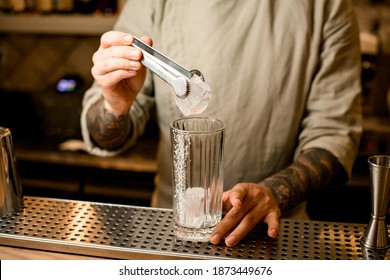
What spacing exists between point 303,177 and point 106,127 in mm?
534

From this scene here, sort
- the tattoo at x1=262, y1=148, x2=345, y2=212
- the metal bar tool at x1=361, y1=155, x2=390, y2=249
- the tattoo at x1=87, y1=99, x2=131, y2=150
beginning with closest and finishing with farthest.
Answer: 1. the metal bar tool at x1=361, y1=155, x2=390, y2=249
2. the tattoo at x1=262, y1=148, x2=345, y2=212
3. the tattoo at x1=87, y1=99, x2=131, y2=150

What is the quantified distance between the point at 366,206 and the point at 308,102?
115 centimetres

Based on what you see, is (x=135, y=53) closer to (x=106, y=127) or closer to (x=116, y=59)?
(x=116, y=59)

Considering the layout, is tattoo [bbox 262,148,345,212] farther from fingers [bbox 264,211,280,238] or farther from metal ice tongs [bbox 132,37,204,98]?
metal ice tongs [bbox 132,37,204,98]

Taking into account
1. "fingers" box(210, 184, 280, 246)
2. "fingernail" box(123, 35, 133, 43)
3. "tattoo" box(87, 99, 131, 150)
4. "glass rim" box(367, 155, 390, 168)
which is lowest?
"fingers" box(210, 184, 280, 246)

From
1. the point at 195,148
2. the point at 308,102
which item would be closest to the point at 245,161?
the point at 308,102

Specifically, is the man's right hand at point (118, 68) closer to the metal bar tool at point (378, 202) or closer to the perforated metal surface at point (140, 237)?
the perforated metal surface at point (140, 237)

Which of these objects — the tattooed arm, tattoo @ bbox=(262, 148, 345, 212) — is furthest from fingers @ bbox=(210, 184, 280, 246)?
tattoo @ bbox=(262, 148, 345, 212)

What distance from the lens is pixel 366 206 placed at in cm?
257

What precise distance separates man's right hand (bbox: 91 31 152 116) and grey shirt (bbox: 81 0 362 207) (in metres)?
0.20

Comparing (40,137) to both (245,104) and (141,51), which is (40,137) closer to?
(245,104)

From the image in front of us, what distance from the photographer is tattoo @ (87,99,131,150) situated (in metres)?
1.48

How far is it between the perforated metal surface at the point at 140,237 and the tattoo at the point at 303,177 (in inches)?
6.6
